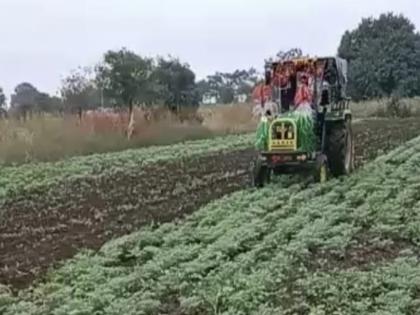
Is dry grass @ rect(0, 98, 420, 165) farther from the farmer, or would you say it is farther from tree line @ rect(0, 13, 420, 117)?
the farmer

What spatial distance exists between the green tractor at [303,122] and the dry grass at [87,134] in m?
7.56

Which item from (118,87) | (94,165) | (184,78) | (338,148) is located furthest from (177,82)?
(338,148)

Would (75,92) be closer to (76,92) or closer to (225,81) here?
(76,92)

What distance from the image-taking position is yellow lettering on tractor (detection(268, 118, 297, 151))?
12.1 meters

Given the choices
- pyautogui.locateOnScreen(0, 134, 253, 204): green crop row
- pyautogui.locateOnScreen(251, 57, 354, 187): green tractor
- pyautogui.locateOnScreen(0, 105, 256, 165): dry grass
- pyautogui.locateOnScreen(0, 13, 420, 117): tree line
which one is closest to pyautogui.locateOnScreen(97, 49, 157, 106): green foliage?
pyautogui.locateOnScreen(0, 13, 420, 117): tree line

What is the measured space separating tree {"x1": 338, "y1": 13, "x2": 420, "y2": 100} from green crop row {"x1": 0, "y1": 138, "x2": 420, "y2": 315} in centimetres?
3251

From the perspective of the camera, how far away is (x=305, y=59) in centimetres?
1290

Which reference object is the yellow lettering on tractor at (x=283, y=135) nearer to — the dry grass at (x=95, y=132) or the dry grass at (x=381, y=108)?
the dry grass at (x=95, y=132)

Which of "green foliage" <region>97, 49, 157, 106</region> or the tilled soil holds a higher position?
"green foliage" <region>97, 49, 157, 106</region>

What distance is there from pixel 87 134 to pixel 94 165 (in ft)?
14.3

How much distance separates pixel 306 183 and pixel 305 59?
6.09ft

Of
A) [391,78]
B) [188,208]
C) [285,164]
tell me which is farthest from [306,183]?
[391,78]

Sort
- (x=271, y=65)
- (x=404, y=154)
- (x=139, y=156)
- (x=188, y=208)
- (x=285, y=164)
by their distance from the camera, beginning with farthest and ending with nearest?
(x=139, y=156), (x=404, y=154), (x=271, y=65), (x=285, y=164), (x=188, y=208)

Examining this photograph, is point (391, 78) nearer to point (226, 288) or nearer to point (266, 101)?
point (266, 101)
